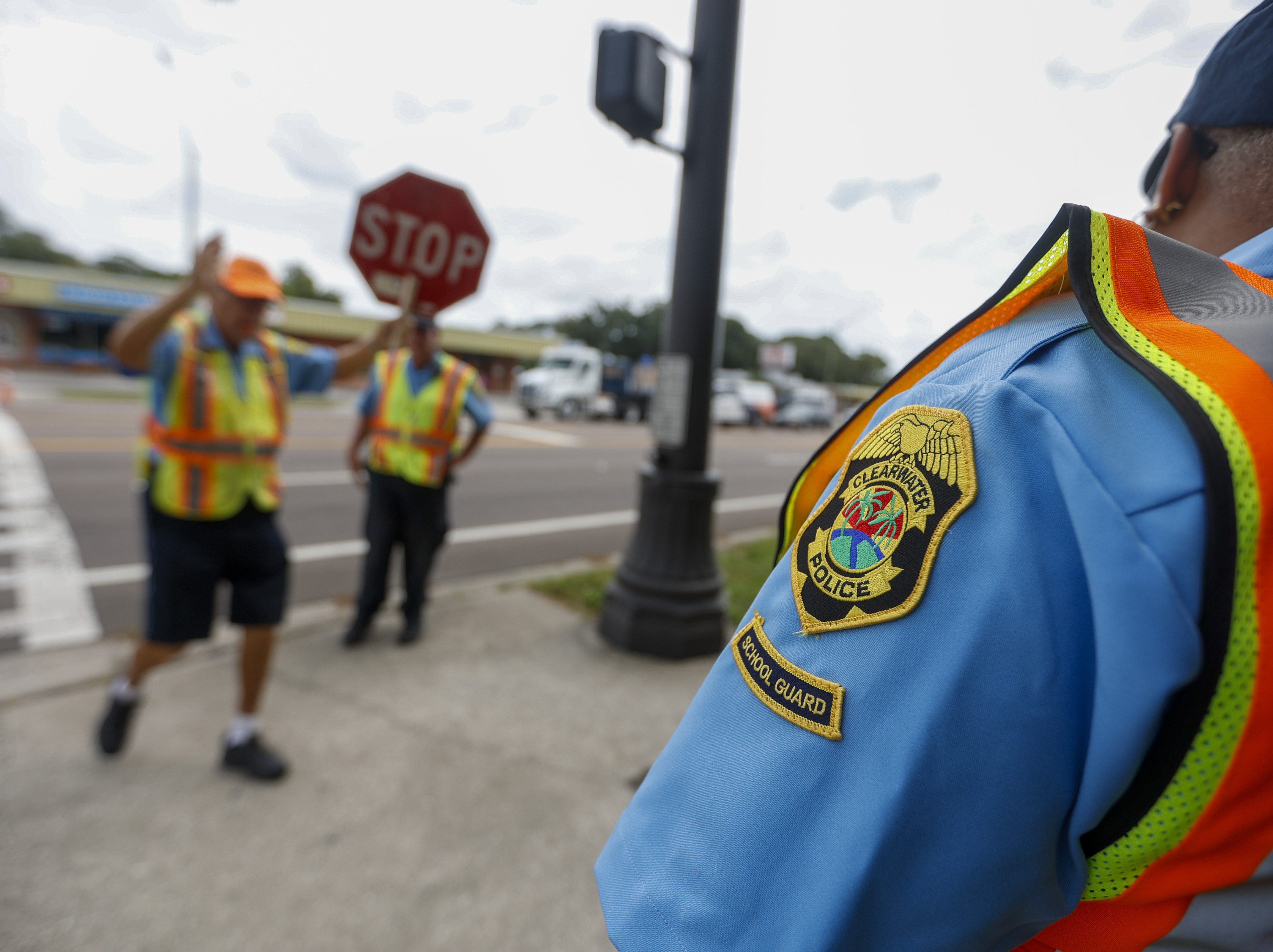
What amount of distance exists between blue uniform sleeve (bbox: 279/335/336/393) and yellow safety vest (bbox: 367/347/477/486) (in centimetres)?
63

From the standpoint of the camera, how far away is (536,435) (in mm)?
19359

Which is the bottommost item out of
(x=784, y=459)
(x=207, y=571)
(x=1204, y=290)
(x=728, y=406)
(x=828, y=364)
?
(x=784, y=459)

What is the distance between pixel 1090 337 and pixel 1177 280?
0.12 m

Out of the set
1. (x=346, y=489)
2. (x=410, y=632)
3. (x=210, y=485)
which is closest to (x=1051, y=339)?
(x=210, y=485)

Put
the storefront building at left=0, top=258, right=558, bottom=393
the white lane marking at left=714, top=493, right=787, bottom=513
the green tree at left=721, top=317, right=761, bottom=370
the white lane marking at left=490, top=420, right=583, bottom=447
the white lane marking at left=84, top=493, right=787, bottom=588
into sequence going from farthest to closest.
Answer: the green tree at left=721, top=317, right=761, bottom=370
the storefront building at left=0, top=258, right=558, bottom=393
the white lane marking at left=490, top=420, right=583, bottom=447
the white lane marking at left=714, top=493, right=787, bottom=513
the white lane marking at left=84, top=493, right=787, bottom=588

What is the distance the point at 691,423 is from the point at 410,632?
2.11 meters

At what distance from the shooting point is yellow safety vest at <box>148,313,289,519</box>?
2.81 m

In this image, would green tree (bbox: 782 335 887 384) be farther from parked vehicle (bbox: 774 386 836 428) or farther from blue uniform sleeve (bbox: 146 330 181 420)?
blue uniform sleeve (bbox: 146 330 181 420)

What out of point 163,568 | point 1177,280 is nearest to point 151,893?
point 163,568

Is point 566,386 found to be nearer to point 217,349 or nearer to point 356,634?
point 356,634

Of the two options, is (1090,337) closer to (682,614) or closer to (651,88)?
(651,88)

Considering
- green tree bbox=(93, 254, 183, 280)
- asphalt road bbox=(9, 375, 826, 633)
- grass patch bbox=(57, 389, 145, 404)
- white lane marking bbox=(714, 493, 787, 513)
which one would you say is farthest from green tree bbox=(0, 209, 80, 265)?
white lane marking bbox=(714, 493, 787, 513)

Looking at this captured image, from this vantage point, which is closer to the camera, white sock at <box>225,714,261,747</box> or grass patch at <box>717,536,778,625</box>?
white sock at <box>225,714,261,747</box>

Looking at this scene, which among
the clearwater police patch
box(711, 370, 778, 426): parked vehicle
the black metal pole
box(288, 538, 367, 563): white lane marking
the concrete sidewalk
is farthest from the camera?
box(711, 370, 778, 426): parked vehicle
